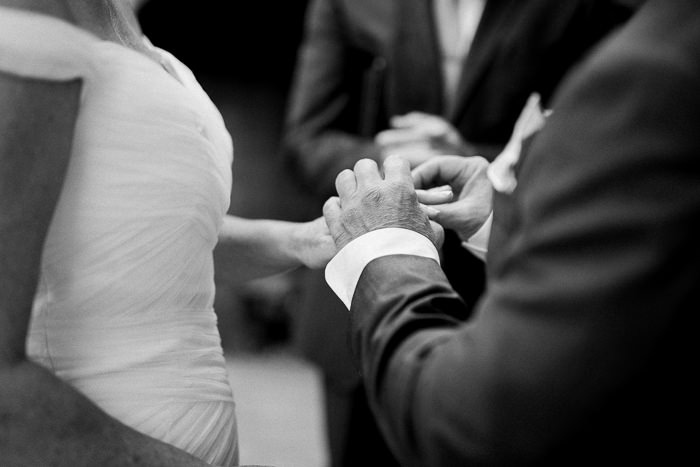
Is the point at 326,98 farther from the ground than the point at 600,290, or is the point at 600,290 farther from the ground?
the point at 600,290

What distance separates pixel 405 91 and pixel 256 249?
872 mm

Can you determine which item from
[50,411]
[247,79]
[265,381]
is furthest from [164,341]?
[247,79]

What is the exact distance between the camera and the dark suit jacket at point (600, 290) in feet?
2.90

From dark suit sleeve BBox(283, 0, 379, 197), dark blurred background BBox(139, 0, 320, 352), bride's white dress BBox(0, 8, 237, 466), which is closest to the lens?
bride's white dress BBox(0, 8, 237, 466)

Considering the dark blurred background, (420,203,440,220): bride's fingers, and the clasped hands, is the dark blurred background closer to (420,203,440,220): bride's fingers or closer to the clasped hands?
the clasped hands

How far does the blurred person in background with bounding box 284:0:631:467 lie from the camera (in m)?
2.32

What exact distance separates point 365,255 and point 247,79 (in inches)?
189

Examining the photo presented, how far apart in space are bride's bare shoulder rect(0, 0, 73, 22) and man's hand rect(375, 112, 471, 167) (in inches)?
46.8

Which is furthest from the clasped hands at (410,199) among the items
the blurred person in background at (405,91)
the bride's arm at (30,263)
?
the blurred person in background at (405,91)

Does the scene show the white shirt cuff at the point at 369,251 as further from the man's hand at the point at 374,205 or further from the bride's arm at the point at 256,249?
the bride's arm at the point at 256,249

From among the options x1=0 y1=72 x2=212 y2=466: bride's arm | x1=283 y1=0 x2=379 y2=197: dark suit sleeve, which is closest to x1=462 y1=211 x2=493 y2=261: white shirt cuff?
x1=0 y1=72 x2=212 y2=466: bride's arm

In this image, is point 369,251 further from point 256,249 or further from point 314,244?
point 256,249

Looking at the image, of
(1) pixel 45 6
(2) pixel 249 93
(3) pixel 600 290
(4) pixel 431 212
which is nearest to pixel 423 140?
(4) pixel 431 212

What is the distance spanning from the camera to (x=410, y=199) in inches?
53.4
